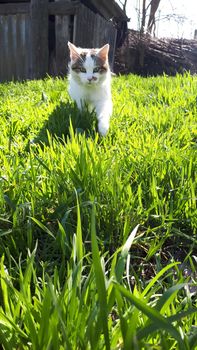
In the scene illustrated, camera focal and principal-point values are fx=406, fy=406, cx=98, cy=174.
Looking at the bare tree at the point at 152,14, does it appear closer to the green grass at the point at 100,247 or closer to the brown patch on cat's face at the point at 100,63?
the brown patch on cat's face at the point at 100,63

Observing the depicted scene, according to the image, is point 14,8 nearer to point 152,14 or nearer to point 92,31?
point 92,31

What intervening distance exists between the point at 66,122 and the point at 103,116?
13.7 inches

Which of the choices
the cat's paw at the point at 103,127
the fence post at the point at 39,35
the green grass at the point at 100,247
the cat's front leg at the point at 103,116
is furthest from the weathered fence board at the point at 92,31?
the green grass at the point at 100,247

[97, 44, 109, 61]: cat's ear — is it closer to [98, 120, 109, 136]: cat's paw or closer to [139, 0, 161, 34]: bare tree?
[98, 120, 109, 136]: cat's paw

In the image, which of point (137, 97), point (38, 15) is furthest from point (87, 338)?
point (38, 15)

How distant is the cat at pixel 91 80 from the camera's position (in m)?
3.24

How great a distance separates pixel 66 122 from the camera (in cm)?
260

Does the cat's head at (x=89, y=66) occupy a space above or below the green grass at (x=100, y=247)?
above

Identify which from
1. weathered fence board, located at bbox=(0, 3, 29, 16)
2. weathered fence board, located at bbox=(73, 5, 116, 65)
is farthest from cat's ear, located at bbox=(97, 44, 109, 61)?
weathered fence board, located at bbox=(0, 3, 29, 16)

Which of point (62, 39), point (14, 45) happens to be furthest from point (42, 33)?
point (14, 45)

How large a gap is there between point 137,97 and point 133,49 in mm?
10187

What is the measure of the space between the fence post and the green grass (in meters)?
7.14

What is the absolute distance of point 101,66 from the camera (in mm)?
3861

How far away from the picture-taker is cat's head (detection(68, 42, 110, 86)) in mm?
3658
